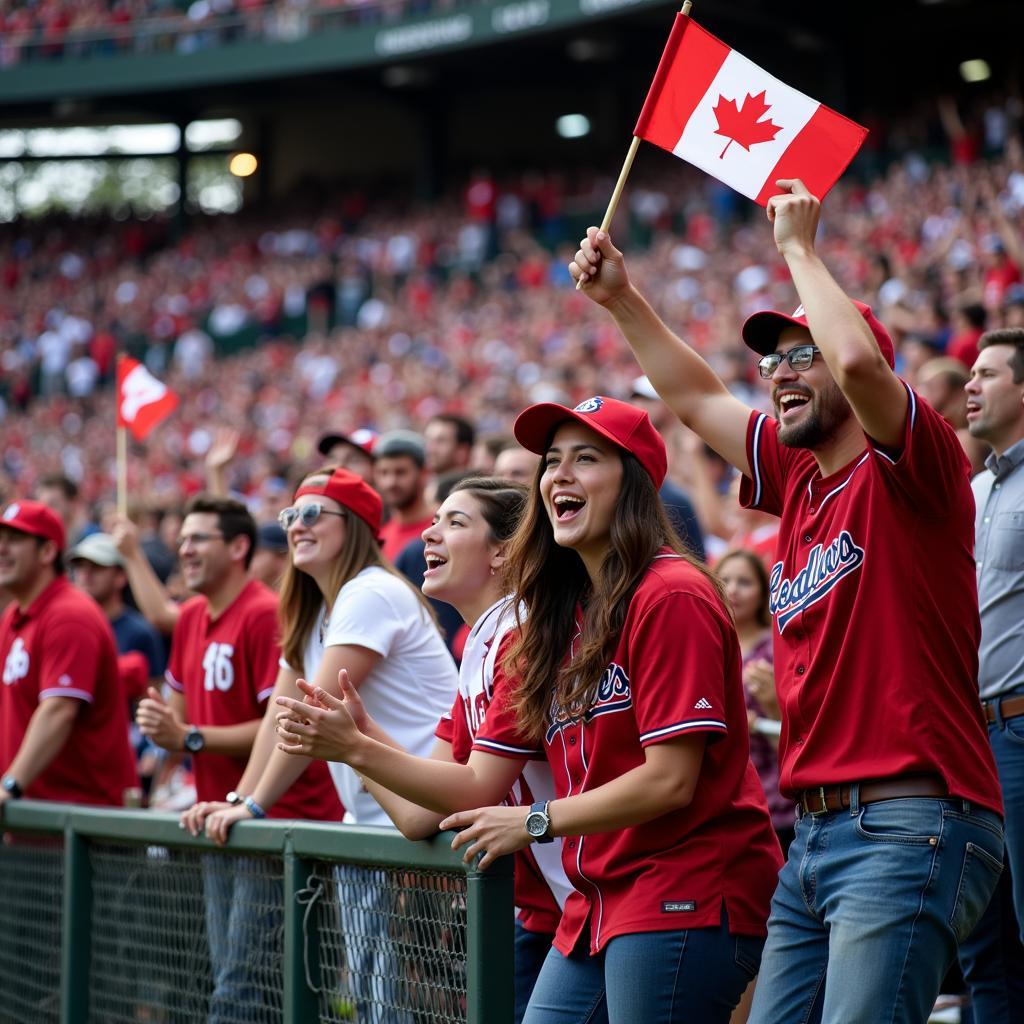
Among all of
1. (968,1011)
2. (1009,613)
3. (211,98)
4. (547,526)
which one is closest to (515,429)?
(547,526)

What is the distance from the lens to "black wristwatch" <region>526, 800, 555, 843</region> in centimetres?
304

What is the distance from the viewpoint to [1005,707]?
4.02 m

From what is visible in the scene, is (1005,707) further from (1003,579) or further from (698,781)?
(698,781)

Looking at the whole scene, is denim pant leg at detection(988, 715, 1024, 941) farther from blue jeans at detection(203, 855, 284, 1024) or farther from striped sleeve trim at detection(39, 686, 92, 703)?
striped sleeve trim at detection(39, 686, 92, 703)

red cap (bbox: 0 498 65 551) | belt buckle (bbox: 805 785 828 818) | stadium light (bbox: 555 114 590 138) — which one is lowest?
belt buckle (bbox: 805 785 828 818)

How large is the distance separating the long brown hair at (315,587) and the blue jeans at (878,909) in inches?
74.0

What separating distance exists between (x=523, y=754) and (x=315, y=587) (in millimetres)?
1649

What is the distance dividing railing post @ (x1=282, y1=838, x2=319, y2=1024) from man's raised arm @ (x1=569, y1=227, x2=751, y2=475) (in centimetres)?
145

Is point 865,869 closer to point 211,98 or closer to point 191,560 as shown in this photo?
point 191,560

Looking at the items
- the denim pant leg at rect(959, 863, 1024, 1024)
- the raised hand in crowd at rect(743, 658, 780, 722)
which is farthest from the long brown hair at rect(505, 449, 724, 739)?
the raised hand in crowd at rect(743, 658, 780, 722)

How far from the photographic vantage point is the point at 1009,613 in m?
4.11

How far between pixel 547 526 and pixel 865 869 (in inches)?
41.3

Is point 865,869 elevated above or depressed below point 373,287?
below

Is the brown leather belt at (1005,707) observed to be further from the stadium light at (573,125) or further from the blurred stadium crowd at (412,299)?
the stadium light at (573,125)
